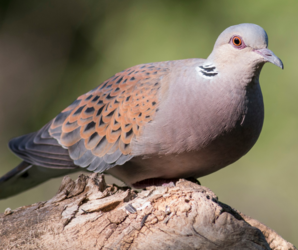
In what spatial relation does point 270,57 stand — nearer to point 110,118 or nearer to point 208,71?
point 208,71

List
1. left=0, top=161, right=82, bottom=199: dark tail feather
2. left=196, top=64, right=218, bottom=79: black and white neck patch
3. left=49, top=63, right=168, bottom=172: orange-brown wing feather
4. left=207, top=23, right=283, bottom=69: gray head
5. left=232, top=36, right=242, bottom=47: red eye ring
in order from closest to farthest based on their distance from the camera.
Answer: left=207, top=23, right=283, bottom=69: gray head
left=232, top=36, right=242, bottom=47: red eye ring
left=196, top=64, right=218, bottom=79: black and white neck patch
left=49, top=63, right=168, bottom=172: orange-brown wing feather
left=0, top=161, right=82, bottom=199: dark tail feather

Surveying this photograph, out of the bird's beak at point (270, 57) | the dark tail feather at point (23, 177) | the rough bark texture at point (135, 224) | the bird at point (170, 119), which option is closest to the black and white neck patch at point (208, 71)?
the bird at point (170, 119)

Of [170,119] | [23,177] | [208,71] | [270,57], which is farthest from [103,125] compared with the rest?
[270,57]

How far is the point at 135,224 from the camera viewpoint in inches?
93.6

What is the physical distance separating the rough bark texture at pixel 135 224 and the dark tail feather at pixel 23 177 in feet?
4.38

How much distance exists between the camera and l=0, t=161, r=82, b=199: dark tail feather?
3.97 metres

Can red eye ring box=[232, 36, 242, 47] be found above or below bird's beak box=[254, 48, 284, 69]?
above

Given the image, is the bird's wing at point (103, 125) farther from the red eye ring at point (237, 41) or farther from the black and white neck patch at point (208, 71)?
the red eye ring at point (237, 41)

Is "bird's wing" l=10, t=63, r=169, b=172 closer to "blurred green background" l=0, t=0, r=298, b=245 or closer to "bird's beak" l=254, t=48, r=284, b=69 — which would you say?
"bird's beak" l=254, t=48, r=284, b=69

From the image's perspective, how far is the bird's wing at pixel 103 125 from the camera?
330 cm

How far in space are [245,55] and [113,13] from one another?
13.3 feet

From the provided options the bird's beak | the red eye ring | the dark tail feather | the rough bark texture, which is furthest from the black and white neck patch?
the dark tail feather

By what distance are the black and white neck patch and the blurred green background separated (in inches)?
107

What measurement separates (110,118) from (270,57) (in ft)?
4.72
